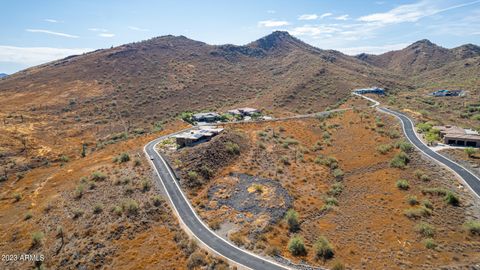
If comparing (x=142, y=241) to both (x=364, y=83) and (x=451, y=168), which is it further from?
(x=364, y=83)

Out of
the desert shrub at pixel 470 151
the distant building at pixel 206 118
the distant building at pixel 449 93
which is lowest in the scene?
the desert shrub at pixel 470 151

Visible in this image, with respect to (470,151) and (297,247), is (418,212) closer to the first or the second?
(297,247)

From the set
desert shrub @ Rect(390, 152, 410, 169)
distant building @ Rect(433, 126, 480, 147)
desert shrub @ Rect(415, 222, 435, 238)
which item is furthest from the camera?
distant building @ Rect(433, 126, 480, 147)

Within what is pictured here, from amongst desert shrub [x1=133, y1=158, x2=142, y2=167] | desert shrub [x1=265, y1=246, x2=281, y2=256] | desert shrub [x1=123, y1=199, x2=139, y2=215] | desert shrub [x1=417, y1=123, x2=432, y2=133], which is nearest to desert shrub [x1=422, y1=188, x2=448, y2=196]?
desert shrub [x1=265, y1=246, x2=281, y2=256]

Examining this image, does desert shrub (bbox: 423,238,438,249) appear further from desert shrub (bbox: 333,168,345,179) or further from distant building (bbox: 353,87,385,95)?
distant building (bbox: 353,87,385,95)

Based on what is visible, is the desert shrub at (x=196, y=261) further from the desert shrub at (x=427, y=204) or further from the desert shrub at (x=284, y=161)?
the desert shrub at (x=284, y=161)

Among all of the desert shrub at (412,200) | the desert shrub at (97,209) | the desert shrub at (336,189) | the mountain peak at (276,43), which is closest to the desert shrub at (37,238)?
the desert shrub at (97,209)

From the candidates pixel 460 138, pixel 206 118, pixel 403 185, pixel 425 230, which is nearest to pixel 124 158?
pixel 206 118
